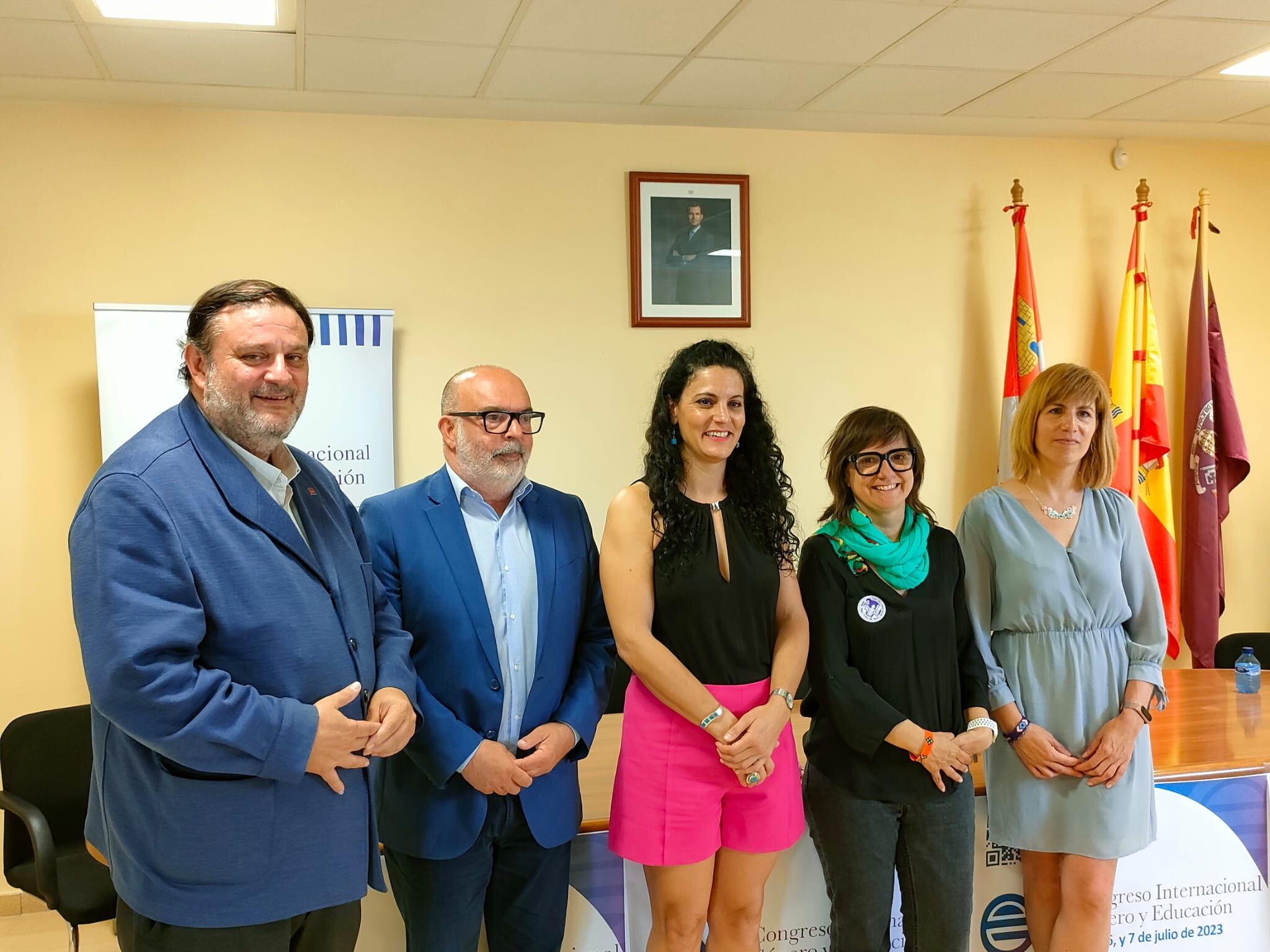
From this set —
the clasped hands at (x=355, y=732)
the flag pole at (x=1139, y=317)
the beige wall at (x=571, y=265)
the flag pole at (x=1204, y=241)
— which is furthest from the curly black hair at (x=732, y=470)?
the flag pole at (x=1204, y=241)

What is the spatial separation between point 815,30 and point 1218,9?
4.23 ft

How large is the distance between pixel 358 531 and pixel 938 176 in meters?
3.57

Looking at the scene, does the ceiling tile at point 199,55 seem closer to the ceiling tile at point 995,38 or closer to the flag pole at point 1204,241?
the ceiling tile at point 995,38

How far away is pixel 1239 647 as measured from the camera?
13.8 ft

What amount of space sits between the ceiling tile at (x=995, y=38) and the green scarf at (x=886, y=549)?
1.87 m

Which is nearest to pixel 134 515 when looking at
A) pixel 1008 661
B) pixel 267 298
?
pixel 267 298

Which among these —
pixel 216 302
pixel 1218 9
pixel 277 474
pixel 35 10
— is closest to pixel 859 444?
pixel 277 474

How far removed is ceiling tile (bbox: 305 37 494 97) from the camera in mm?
3250

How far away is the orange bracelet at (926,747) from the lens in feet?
6.76

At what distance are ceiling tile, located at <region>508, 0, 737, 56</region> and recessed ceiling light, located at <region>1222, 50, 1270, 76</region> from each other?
209cm

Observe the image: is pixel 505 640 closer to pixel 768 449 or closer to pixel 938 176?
pixel 768 449

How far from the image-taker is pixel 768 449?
2.22 meters

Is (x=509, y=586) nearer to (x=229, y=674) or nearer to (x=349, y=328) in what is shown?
(x=229, y=674)

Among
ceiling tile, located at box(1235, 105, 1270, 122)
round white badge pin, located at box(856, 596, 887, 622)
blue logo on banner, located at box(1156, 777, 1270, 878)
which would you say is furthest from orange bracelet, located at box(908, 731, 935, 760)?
ceiling tile, located at box(1235, 105, 1270, 122)
